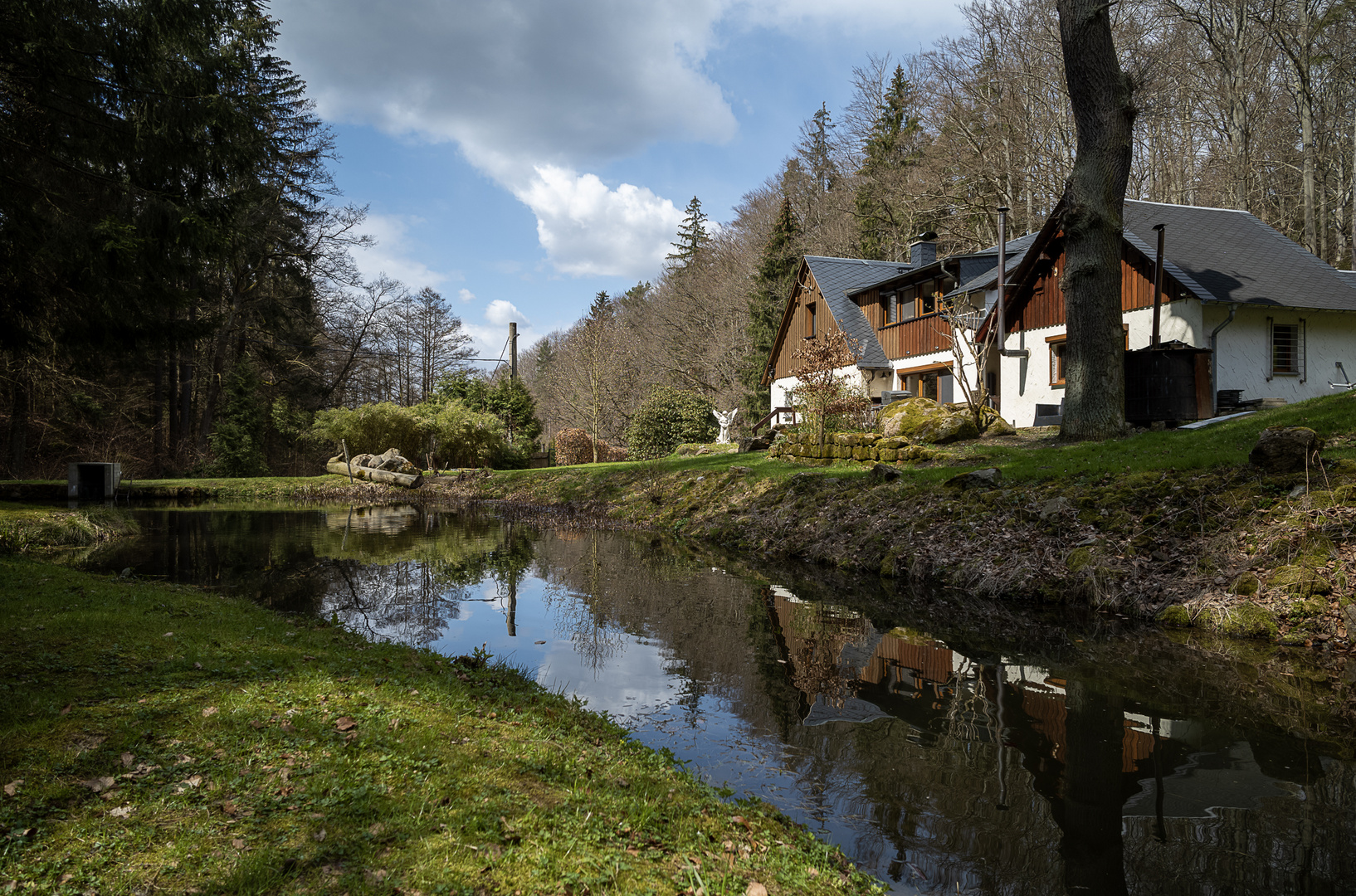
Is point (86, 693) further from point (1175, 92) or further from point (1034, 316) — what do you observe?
point (1175, 92)

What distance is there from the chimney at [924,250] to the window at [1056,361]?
27.0 ft

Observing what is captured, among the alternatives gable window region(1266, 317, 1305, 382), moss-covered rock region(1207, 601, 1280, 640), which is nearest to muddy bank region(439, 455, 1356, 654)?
moss-covered rock region(1207, 601, 1280, 640)

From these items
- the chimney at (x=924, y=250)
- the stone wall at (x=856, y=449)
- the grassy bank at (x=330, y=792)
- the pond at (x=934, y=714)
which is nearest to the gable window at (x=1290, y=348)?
the stone wall at (x=856, y=449)

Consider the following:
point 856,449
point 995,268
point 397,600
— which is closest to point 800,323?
point 995,268

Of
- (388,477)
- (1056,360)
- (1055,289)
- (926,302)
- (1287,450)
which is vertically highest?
(926,302)

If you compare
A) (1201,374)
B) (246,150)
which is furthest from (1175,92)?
(246,150)

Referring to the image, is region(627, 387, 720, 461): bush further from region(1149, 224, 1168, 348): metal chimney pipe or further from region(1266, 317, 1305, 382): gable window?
region(1266, 317, 1305, 382): gable window

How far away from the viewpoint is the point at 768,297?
3428cm

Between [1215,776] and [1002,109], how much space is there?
29.7m

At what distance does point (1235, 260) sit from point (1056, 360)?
16.0 feet

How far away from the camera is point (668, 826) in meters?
3.24

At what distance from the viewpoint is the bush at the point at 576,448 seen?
3372 centimetres

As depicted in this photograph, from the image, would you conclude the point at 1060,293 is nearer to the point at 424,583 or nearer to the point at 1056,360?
the point at 1056,360

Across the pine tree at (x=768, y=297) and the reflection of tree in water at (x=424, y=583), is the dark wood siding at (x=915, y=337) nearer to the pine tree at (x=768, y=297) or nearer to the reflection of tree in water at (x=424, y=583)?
the pine tree at (x=768, y=297)
